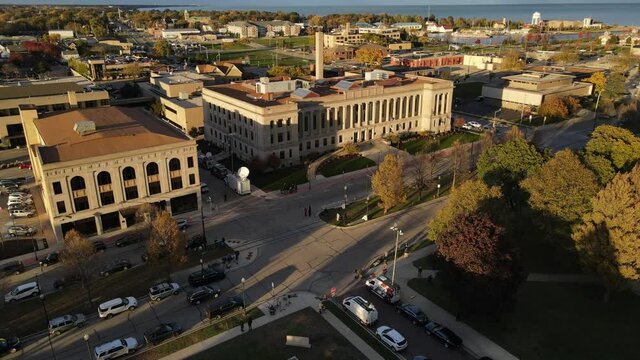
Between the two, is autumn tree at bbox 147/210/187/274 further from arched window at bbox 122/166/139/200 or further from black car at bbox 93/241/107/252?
arched window at bbox 122/166/139/200

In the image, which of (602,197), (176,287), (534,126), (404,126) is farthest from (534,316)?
(534,126)

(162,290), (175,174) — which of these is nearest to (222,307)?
(162,290)

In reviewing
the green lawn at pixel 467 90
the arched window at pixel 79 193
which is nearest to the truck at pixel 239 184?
the arched window at pixel 79 193

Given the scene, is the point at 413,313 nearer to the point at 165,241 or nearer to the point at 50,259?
the point at 165,241

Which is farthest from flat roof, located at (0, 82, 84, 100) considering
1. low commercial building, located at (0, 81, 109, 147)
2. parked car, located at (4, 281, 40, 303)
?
parked car, located at (4, 281, 40, 303)

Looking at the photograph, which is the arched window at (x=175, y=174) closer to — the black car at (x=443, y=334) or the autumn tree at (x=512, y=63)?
the black car at (x=443, y=334)
